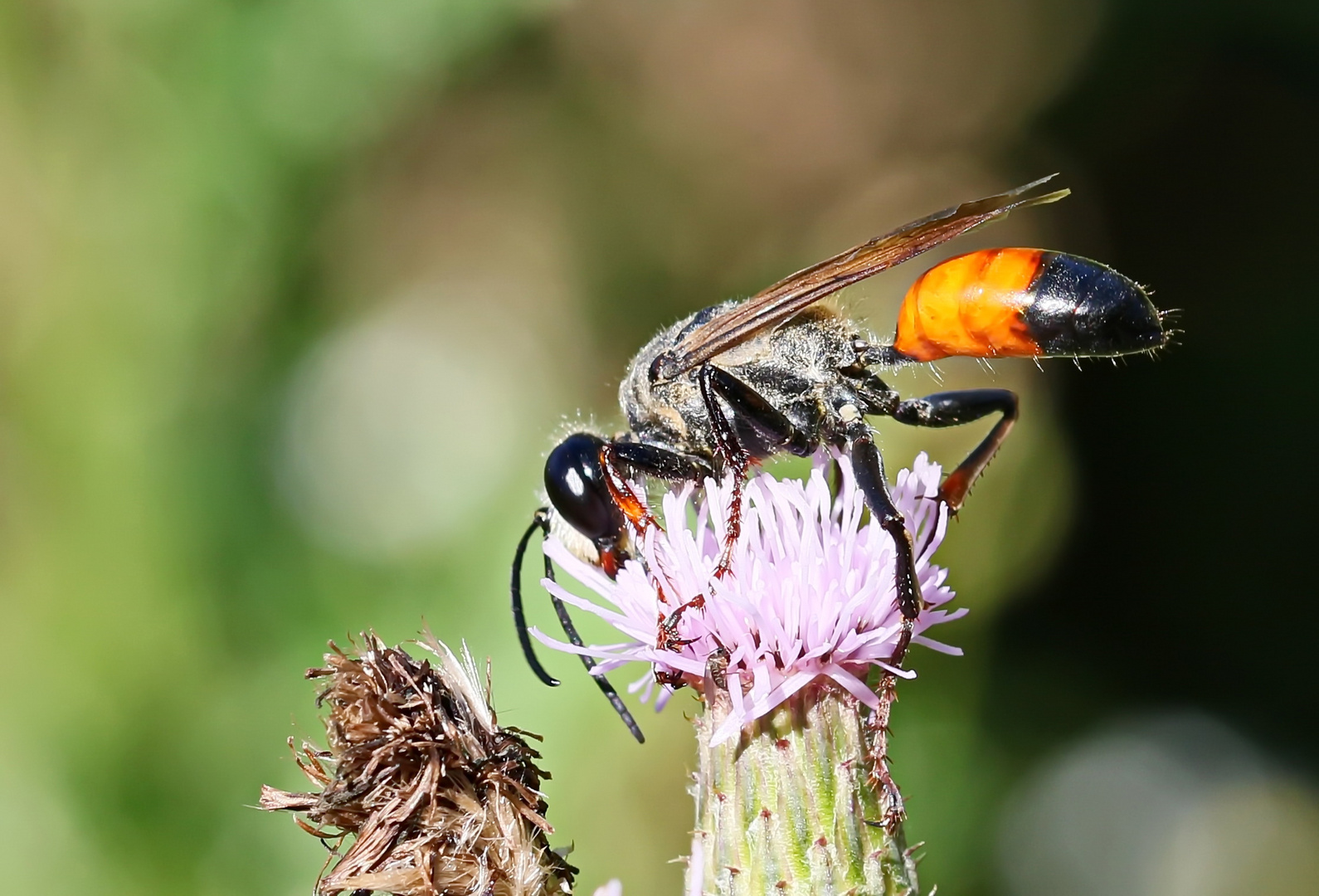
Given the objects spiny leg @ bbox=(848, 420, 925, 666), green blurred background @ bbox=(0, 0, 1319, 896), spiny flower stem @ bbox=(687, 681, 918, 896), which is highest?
green blurred background @ bbox=(0, 0, 1319, 896)

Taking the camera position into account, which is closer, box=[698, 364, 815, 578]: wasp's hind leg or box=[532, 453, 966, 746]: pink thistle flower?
box=[532, 453, 966, 746]: pink thistle flower

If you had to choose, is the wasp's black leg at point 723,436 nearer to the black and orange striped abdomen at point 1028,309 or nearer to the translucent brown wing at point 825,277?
the translucent brown wing at point 825,277

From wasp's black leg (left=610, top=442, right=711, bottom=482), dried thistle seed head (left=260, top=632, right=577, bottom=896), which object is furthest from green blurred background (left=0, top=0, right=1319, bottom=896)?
dried thistle seed head (left=260, top=632, right=577, bottom=896)

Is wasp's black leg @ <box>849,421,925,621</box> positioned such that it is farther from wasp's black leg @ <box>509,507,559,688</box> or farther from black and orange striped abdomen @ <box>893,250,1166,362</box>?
wasp's black leg @ <box>509,507,559,688</box>

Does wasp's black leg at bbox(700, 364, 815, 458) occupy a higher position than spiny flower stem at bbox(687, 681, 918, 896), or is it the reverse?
wasp's black leg at bbox(700, 364, 815, 458)

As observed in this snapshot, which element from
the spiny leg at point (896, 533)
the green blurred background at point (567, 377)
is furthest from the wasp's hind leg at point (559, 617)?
the green blurred background at point (567, 377)

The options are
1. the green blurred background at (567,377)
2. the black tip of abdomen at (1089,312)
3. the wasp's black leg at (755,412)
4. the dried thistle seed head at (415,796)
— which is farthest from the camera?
the green blurred background at (567,377)

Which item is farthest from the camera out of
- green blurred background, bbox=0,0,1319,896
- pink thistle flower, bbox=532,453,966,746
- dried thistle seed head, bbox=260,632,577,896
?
green blurred background, bbox=0,0,1319,896
